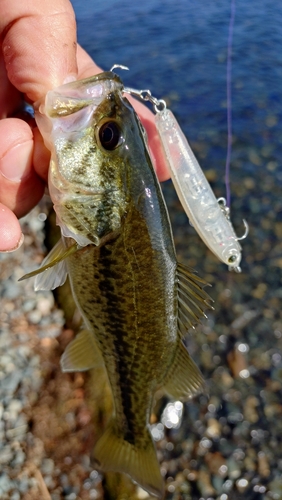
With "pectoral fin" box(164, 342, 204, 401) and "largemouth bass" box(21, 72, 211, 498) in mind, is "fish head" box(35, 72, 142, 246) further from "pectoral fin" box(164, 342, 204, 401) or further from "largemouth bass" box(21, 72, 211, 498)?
"pectoral fin" box(164, 342, 204, 401)

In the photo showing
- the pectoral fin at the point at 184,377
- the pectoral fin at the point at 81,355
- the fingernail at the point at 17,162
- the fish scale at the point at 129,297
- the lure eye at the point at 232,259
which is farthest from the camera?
the lure eye at the point at 232,259

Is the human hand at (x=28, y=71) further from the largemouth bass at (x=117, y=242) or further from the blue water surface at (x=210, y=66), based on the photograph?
the blue water surface at (x=210, y=66)

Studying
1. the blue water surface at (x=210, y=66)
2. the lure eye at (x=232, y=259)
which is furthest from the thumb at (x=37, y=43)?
the blue water surface at (x=210, y=66)

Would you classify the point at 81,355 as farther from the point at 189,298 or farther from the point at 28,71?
the point at 28,71

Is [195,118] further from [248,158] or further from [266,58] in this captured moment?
[266,58]

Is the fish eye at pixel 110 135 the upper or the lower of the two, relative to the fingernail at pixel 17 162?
upper

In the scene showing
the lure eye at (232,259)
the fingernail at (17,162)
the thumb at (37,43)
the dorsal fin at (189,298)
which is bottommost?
the lure eye at (232,259)

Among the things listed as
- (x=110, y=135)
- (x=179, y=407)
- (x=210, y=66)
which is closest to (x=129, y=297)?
(x=110, y=135)
